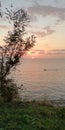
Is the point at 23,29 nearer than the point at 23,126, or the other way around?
the point at 23,126

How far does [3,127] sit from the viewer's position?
10820mm

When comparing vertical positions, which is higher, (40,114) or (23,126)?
(23,126)

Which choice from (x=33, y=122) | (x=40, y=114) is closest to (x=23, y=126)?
(x=33, y=122)

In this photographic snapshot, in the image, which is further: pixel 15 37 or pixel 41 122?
pixel 15 37

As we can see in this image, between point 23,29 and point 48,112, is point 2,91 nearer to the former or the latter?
point 23,29

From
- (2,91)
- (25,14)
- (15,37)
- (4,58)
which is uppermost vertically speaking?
(25,14)

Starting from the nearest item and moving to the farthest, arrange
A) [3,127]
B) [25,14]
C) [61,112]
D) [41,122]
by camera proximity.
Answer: [3,127] < [41,122] < [61,112] < [25,14]

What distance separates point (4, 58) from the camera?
1912 centimetres

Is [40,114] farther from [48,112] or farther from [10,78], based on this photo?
[10,78]

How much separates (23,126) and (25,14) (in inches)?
372

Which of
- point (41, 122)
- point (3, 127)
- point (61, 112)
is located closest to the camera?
point (3, 127)

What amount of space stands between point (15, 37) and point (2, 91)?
374 centimetres

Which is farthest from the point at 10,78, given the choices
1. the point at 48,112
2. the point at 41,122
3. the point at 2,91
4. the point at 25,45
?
the point at 41,122

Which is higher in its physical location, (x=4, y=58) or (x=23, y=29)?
(x=23, y=29)
